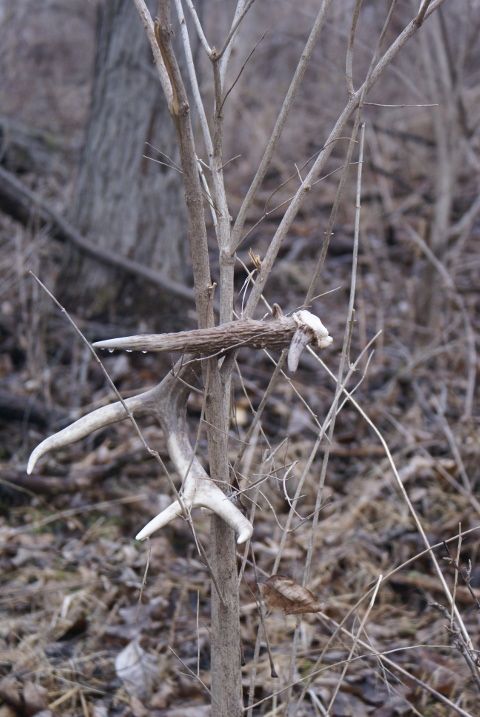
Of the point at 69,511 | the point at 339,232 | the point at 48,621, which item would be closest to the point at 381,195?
the point at 339,232

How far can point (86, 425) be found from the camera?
144 cm

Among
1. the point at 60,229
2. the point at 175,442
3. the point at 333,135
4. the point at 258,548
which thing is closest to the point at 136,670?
the point at 258,548

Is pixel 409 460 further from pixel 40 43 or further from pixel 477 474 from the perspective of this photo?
pixel 40 43

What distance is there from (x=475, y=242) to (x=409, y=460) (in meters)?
3.29

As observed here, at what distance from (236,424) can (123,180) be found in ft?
9.47

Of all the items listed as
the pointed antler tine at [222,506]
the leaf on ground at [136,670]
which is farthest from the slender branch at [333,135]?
the leaf on ground at [136,670]

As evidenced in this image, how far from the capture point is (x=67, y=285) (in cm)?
448

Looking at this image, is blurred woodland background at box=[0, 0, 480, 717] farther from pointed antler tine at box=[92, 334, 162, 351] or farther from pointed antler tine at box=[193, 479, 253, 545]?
pointed antler tine at box=[92, 334, 162, 351]

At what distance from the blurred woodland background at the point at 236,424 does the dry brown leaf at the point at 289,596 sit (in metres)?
0.16

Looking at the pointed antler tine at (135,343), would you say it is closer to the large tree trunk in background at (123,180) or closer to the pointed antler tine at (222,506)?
the pointed antler tine at (222,506)

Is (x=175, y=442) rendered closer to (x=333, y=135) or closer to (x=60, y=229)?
(x=333, y=135)

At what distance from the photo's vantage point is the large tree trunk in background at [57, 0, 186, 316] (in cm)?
430

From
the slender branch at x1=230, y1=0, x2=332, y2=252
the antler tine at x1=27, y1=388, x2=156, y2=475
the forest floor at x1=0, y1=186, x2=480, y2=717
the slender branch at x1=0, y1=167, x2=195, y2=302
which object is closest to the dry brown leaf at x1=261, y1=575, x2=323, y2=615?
the forest floor at x1=0, y1=186, x2=480, y2=717

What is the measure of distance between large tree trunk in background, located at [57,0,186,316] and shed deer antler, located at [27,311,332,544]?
3030 mm
